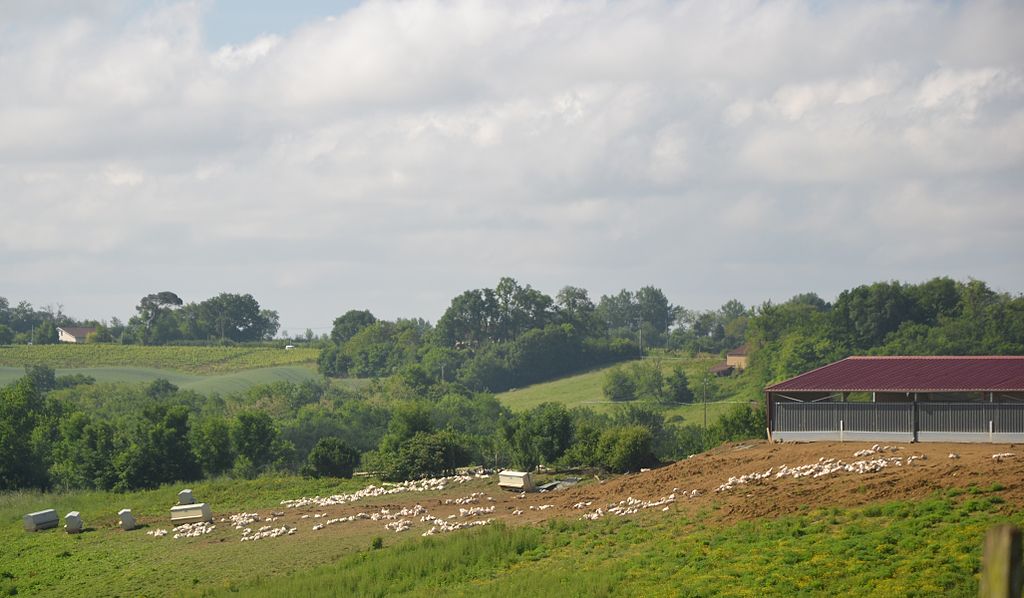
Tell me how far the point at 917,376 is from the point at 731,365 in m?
101

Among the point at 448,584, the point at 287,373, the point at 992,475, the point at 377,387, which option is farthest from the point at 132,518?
the point at 287,373

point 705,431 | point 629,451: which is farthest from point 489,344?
point 629,451

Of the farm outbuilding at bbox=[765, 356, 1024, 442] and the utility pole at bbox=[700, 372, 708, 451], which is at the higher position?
the farm outbuilding at bbox=[765, 356, 1024, 442]

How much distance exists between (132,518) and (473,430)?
54906mm

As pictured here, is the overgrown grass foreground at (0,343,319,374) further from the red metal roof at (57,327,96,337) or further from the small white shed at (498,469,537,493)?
the small white shed at (498,469,537,493)

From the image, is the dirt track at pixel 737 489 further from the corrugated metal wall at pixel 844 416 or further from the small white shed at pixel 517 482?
the corrugated metal wall at pixel 844 416

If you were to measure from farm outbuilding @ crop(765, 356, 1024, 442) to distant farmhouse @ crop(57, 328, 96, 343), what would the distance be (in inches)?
6670

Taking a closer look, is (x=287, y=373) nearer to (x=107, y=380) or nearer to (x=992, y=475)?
(x=107, y=380)

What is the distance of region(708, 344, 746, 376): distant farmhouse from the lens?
138m

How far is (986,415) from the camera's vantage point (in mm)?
38719

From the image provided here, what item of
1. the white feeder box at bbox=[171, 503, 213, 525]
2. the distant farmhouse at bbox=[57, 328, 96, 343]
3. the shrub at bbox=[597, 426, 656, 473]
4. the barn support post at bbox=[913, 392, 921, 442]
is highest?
the distant farmhouse at bbox=[57, 328, 96, 343]

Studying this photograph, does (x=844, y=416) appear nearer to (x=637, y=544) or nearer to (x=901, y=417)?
(x=901, y=417)

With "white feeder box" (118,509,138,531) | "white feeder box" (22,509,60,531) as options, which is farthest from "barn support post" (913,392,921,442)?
"white feeder box" (22,509,60,531)

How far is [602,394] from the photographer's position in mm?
135625
